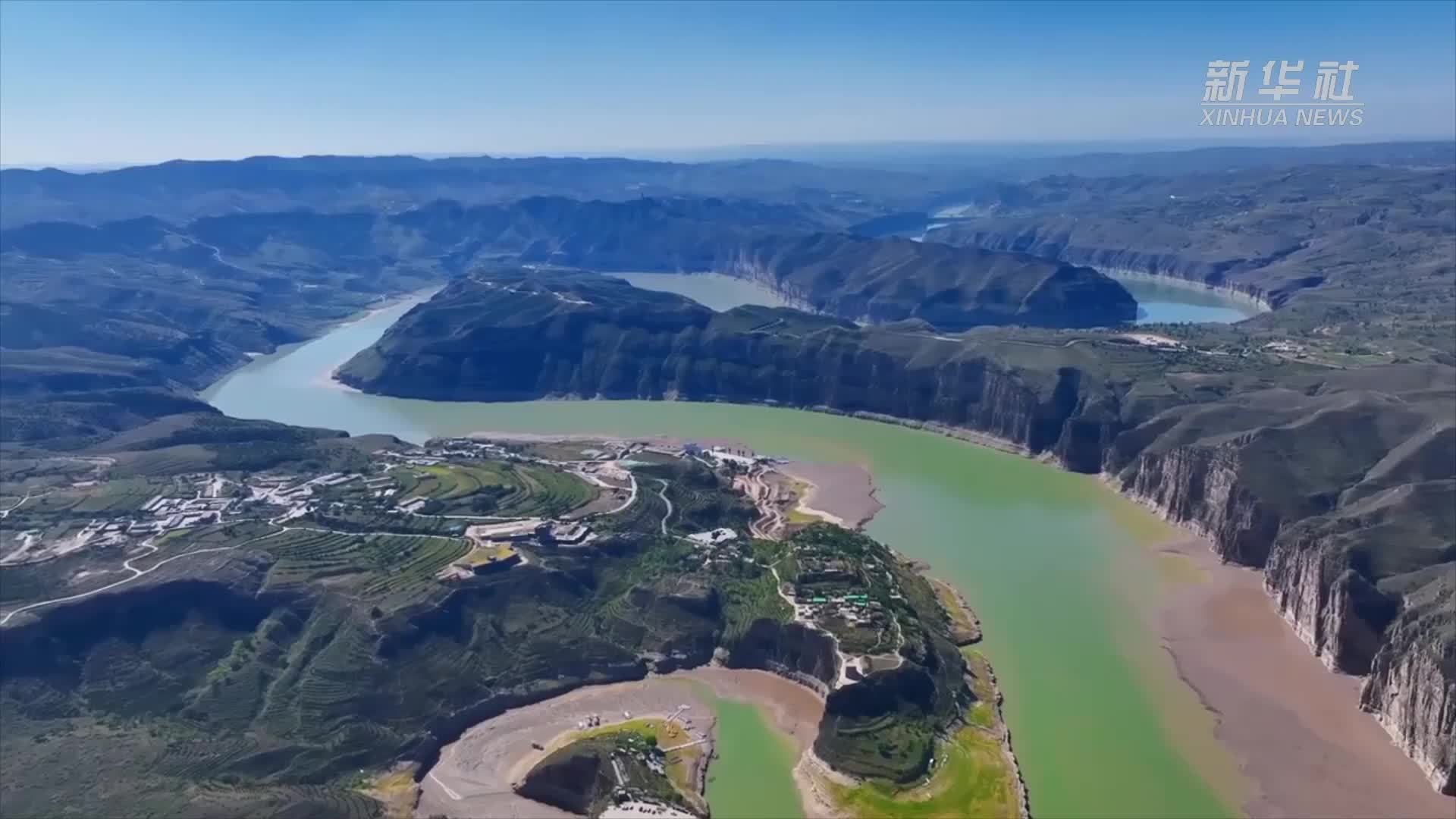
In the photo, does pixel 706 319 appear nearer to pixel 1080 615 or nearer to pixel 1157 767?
pixel 1080 615

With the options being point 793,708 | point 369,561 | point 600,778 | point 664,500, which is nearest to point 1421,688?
point 793,708

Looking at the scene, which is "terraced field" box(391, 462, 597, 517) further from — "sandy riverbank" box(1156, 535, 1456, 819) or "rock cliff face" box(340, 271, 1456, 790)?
"rock cliff face" box(340, 271, 1456, 790)

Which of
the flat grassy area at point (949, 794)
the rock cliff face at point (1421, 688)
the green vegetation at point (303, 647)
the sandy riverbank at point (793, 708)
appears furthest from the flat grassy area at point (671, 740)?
the rock cliff face at point (1421, 688)

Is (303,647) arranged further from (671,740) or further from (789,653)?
(789,653)

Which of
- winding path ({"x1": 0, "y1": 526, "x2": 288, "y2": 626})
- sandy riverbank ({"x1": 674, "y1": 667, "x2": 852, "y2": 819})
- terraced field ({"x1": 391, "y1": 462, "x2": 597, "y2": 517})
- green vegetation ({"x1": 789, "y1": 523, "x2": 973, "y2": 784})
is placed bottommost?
sandy riverbank ({"x1": 674, "y1": 667, "x2": 852, "y2": 819})

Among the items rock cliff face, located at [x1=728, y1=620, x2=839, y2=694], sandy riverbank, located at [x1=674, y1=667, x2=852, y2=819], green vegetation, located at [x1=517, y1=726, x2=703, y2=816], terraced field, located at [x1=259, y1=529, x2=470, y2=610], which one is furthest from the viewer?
terraced field, located at [x1=259, y1=529, x2=470, y2=610]

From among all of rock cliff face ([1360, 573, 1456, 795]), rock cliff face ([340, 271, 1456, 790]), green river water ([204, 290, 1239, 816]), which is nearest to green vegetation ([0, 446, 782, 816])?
green river water ([204, 290, 1239, 816])
